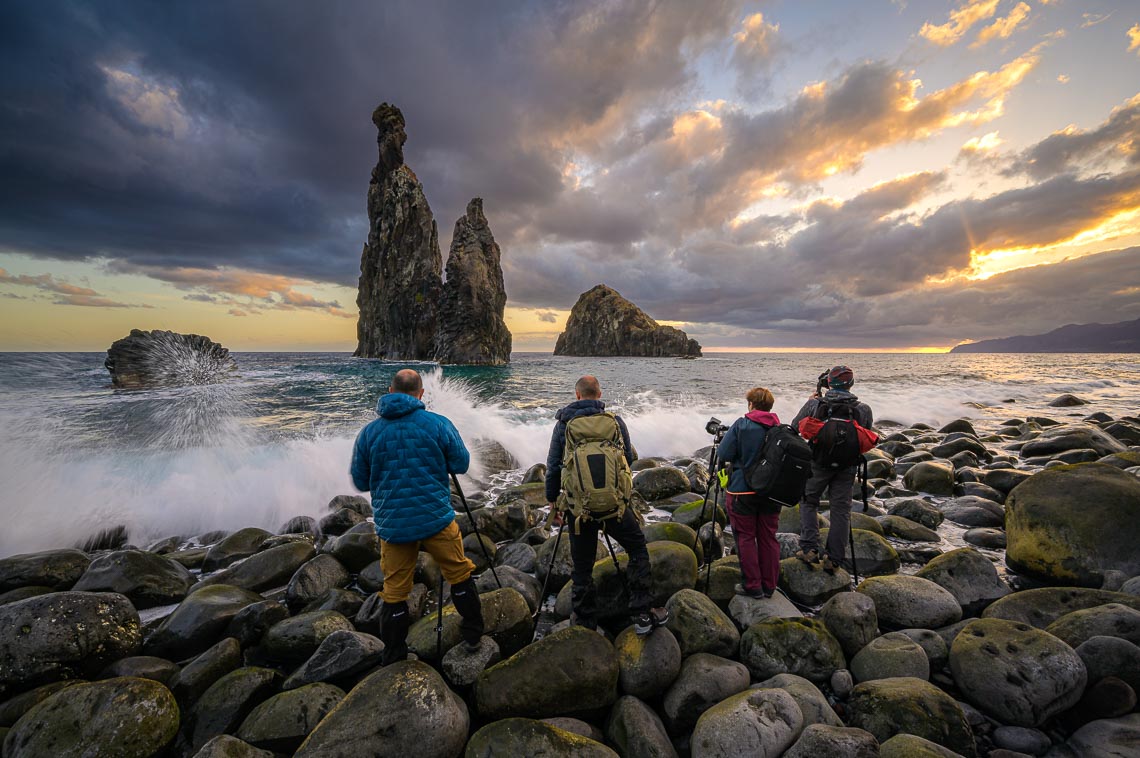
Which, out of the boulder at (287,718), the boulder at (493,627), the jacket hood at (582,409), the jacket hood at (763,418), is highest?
the jacket hood at (582,409)

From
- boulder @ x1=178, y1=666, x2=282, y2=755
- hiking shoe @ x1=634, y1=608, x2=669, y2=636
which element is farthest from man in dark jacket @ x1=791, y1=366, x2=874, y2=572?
boulder @ x1=178, y1=666, x2=282, y2=755

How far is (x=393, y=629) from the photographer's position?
13.9 feet

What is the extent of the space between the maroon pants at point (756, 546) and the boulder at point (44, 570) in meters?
10.2

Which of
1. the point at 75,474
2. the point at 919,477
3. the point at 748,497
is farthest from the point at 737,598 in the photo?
the point at 75,474

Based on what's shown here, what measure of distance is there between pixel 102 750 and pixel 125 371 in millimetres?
45449

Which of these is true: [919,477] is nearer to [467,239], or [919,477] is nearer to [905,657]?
[905,657]

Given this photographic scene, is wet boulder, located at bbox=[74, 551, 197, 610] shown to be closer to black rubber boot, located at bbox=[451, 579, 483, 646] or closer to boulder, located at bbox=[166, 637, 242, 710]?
boulder, located at bbox=[166, 637, 242, 710]

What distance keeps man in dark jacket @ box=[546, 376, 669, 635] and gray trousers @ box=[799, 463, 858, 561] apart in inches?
113

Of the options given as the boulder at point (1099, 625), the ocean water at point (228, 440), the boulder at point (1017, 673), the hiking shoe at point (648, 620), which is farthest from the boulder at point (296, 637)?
the boulder at point (1099, 625)

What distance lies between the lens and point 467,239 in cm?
8912

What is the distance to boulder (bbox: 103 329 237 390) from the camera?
3419 centimetres

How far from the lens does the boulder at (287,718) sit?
3635 mm

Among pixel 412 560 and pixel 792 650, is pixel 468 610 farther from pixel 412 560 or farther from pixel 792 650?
pixel 792 650

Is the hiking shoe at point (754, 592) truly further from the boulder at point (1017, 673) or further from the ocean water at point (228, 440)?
the ocean water at point (228, 440)
